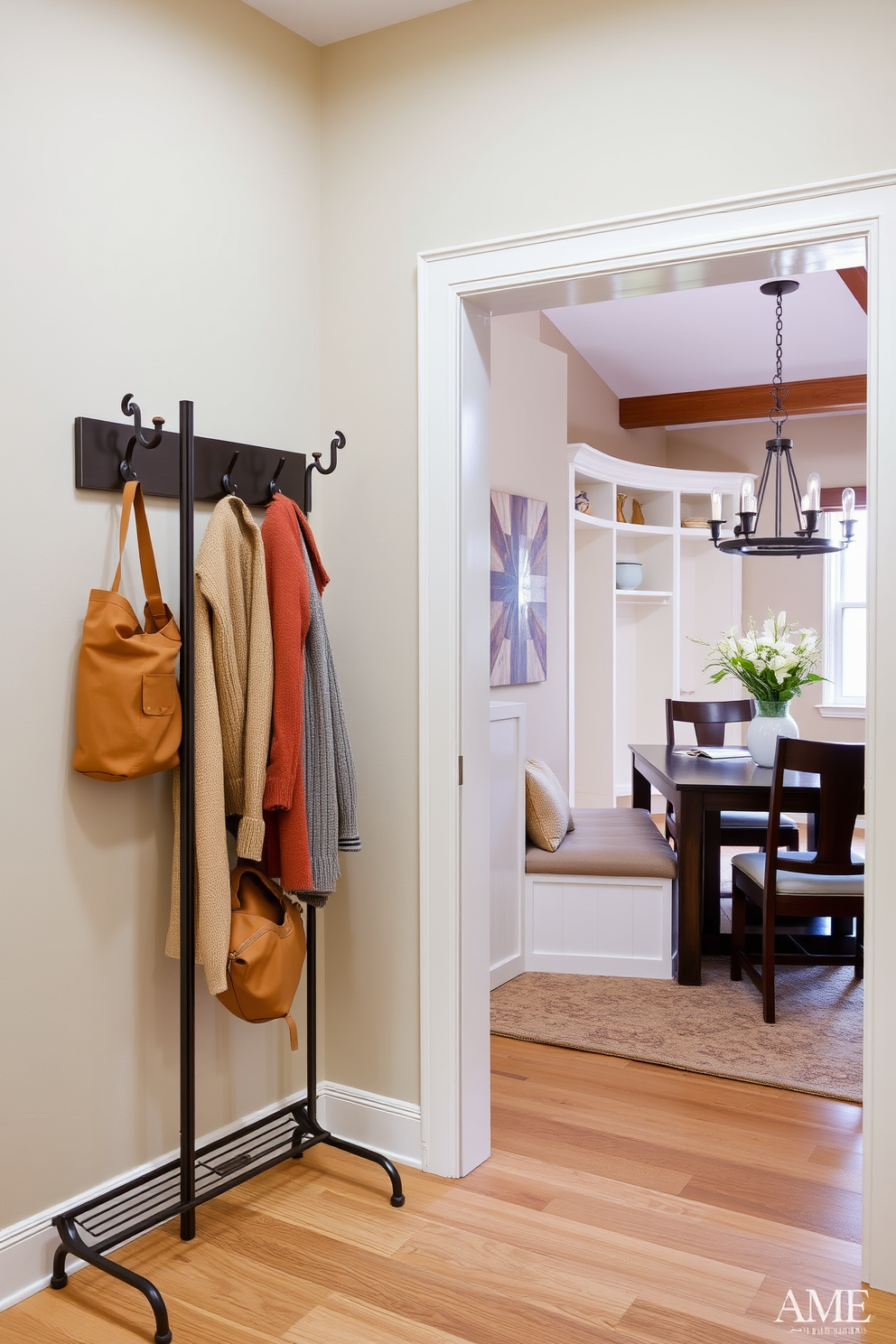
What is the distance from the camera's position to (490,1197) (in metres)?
2.33

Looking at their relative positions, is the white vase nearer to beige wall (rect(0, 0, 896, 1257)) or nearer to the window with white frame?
beige wall (rect(0, 0, 896, 1257))

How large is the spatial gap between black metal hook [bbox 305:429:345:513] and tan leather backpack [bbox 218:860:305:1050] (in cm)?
89

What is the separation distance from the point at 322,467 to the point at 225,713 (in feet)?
2.54

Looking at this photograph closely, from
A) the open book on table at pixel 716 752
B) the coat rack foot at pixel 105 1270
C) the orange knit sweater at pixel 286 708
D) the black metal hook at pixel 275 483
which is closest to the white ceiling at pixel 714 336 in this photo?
the open book on table at pixel 716 752

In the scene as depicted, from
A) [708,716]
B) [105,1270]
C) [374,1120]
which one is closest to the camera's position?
[105,1270]

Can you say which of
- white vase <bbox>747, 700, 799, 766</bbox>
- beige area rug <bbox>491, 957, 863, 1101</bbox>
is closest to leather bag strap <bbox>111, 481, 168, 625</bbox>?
beige area rug <bbox>491, 957, 863, 1101</bbox>

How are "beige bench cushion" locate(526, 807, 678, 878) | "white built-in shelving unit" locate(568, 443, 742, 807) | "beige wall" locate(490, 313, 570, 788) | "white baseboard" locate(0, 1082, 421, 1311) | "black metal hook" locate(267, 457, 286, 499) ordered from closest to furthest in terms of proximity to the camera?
1. "white baseboard" locate(0, 1082, 421, 1311)
2. "black metal hook" locate(267, 457, 286, 499)
3. "beige bench cushion" locate(526, 807, 678, 878)
4. "beige wall" locate(490, 313, 570, 788)
5. "white built-in shelving unit" locate(568, 443, 742, 807)

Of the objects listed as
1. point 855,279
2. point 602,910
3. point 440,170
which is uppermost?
point 855,279

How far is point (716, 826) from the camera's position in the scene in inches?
162

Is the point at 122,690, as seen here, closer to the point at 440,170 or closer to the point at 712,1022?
the point at 440,170

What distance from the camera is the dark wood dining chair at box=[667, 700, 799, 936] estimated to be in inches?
167

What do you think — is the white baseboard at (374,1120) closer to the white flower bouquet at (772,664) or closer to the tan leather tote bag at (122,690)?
the tan leather tote bag at (122,690)

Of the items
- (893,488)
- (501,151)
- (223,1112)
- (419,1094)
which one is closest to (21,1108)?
(223,1112)

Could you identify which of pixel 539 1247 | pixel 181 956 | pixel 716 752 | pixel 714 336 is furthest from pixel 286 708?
pixel 714 336
